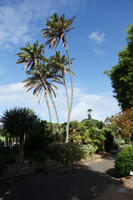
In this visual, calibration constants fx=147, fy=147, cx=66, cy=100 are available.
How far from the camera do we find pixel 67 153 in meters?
13.9

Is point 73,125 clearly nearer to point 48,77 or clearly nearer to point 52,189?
point 48,77

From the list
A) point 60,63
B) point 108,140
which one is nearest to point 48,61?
point 60,63

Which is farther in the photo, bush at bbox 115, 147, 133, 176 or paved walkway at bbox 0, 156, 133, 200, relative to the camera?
bush at bbox 115, 147, 133, 176

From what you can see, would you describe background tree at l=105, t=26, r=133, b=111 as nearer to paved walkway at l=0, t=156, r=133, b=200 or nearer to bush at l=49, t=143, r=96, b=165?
bush at l=49, t=143, r=96, b=165

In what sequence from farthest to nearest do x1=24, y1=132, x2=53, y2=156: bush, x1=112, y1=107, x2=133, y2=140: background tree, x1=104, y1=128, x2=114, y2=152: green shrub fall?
1. x1=104, y1=128, x2=114, y2=152: green shrub
2. x1=24, y1=132, x2=53, y2=156: bush
3. x1=112, y1=107, x2=133, y2=140: background tree

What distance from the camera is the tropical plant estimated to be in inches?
551

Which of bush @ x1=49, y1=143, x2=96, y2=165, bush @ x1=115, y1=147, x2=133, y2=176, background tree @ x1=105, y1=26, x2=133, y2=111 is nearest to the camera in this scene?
bush @ x1=115, y1=147, x2=133, y2=176

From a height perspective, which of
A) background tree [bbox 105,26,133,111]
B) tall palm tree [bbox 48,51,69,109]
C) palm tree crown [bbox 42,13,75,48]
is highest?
palm tree crown [bbox 42,13,75,48]

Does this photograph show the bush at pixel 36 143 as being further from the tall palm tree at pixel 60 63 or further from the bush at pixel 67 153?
the tall palm tree at pixel 60 63

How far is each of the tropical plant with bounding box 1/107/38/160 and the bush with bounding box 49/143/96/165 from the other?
3.22 meters

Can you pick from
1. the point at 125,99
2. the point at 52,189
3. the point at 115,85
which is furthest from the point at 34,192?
the point at 115,85

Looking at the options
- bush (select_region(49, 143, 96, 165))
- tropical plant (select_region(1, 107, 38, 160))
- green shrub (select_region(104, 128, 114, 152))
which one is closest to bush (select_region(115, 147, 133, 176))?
bush (select_region(49, 143, 96, 165))

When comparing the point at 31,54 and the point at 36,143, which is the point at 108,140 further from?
the point at 31,54

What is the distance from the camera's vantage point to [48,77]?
1056 inches
